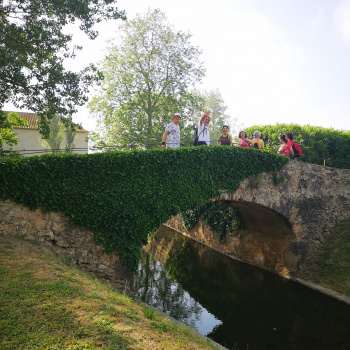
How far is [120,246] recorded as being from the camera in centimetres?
759

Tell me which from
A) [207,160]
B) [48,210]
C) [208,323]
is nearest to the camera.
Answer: [48,210]

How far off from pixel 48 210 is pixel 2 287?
2453 mm

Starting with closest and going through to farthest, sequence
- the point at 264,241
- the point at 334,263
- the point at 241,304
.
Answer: the point at 241,304 → the point at 334,263 → the point at 264,241

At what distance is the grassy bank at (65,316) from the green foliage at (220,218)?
9537mm

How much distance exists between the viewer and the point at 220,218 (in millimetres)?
15906

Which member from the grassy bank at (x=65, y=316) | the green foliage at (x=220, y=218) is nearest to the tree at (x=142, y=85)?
the green foliage at (x=220, y=218)

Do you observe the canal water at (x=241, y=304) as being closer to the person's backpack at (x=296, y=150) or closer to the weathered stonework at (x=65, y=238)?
the weathered stonework at (x=65, y=238)

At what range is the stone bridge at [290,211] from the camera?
11117mm

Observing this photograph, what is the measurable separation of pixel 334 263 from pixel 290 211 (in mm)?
2680

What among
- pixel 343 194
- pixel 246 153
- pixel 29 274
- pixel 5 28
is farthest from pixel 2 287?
pixel 343 194

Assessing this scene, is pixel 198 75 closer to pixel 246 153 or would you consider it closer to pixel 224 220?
pixel 224 220

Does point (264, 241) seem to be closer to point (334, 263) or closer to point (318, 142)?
point (334, 263)

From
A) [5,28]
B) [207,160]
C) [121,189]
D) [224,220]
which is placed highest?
[5,28]

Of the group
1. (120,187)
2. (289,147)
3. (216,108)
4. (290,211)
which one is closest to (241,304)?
(290,211)
